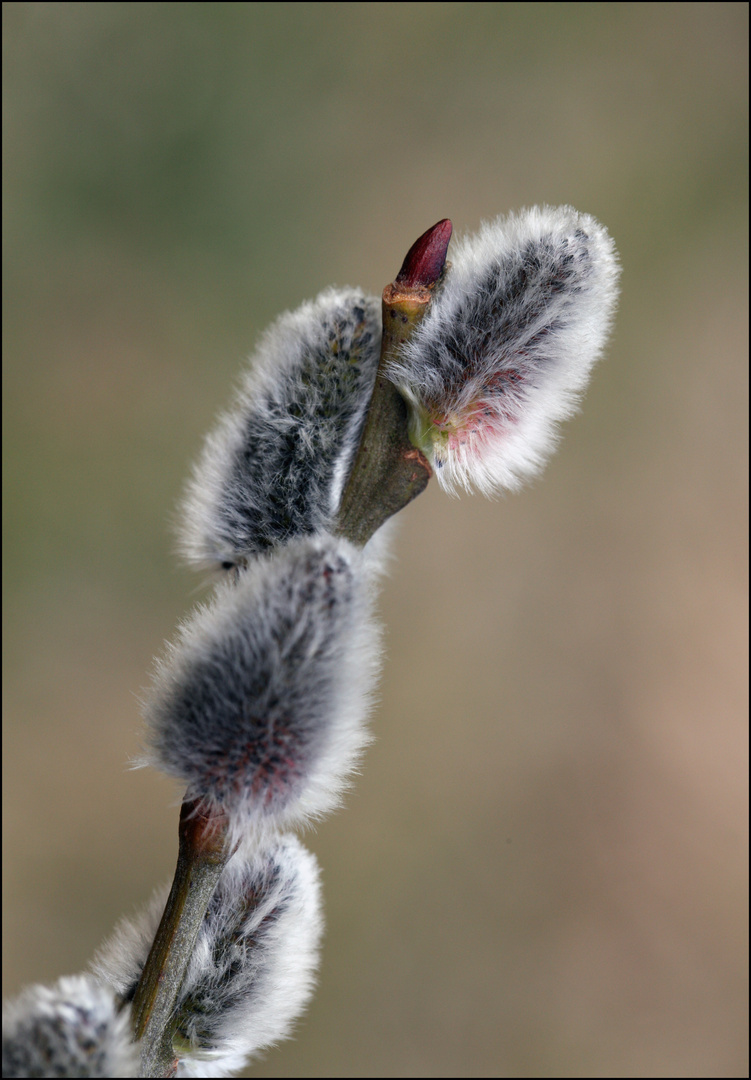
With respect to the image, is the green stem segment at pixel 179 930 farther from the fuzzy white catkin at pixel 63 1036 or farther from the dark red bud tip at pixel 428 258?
the dark red bud tip at pixel 428 258

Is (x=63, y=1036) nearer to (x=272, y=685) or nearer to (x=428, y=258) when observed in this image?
Answer: (x=272, y=685)

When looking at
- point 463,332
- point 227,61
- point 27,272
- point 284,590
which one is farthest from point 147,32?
point 284,590

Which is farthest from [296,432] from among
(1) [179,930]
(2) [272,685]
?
(1) [179,930]

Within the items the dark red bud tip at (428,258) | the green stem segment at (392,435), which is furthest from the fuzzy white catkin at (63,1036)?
the dark red bud tip at (428,258)

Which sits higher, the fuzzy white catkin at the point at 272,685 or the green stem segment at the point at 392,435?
the green stem segment at the point at 392,435

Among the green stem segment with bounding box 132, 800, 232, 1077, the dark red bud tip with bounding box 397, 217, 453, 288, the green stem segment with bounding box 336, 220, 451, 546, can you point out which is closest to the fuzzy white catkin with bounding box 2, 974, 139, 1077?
the green stem segment with bounding box 132, 800, 232, 1077
